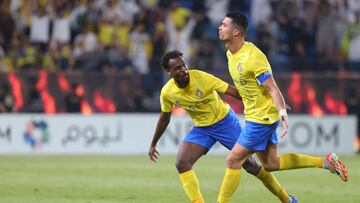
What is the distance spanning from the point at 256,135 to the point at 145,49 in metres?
11.6

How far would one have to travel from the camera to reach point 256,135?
9.98 meters

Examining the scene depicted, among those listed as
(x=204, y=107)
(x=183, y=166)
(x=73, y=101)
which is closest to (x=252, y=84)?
(x=204, y=107)

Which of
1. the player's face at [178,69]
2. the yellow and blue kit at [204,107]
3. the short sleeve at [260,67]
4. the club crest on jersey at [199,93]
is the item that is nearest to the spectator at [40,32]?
the yellow and blue kit at [204,107]

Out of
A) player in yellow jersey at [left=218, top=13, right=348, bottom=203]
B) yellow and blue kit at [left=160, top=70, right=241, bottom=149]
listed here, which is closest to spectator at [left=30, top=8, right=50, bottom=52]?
yellow and blue kit at [left=160, top=70, right=241, bottom=149]

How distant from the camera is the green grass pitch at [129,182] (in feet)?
39.4

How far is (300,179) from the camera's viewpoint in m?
15.1

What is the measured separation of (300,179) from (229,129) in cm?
450

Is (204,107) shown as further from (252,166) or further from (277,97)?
(277,97)

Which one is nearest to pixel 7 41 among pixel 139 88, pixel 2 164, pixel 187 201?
pixel 139 88

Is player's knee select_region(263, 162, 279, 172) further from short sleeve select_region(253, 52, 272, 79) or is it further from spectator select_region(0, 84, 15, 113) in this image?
spectator select_region(0, 84, 15, 113)

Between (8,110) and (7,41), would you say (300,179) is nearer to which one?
(8,110)

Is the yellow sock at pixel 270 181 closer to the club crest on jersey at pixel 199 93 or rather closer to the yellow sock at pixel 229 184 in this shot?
the yellow sock at pixel 229 184

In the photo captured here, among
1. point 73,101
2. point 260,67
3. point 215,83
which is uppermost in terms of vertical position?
point 260,67

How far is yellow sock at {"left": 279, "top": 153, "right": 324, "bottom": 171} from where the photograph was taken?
34.4 ft
